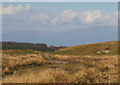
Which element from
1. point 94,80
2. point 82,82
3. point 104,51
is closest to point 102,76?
point 94,80

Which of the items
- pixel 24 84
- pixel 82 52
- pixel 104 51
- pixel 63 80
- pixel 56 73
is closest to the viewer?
pixel 24 84

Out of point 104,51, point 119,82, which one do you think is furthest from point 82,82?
point 104,51

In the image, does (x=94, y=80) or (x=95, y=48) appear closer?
(x=94, y=80)

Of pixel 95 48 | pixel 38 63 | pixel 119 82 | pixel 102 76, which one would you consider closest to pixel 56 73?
pixel 102 76

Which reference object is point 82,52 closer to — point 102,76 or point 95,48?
point 95,48

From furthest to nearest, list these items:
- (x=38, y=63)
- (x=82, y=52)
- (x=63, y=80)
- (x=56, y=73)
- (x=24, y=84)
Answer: (x=82, y=52)
(x=38, y=63)
(x=56, y=73)
(x=63, y=80)
(x=24, y=84)

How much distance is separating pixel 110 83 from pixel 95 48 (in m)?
48.4

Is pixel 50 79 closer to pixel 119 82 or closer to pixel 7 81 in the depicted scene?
pixel 7 81

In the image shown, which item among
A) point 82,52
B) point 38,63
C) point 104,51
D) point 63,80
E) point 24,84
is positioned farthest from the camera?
point 82,52

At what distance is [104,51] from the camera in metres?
47.9

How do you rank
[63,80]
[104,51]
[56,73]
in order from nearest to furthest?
[63,80] → [56,73] → [104,51]

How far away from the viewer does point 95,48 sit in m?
53.3

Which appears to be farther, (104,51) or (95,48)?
(95,48)

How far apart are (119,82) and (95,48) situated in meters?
48.0
